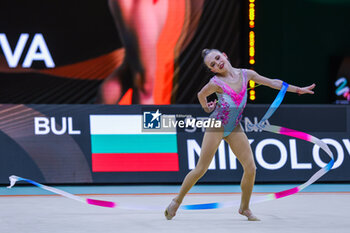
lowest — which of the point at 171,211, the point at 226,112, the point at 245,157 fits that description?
the point at 171,211

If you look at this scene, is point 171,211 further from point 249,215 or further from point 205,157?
point 249,215

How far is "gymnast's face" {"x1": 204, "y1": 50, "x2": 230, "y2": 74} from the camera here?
6.67 m

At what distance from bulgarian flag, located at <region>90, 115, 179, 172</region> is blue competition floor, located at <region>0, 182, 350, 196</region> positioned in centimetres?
37

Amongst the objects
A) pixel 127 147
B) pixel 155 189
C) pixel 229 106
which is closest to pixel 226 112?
pixel 229 106

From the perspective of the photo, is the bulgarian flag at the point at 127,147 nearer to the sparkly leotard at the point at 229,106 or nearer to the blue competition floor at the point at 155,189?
the blue competition floor at the point at 155,189

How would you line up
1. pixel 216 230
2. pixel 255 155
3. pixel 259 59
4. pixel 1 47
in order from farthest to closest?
pixel 259 59 < pixel 1 47 < pixel 255 155 < pixel 216 230

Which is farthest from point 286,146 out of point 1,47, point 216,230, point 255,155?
point 1,47

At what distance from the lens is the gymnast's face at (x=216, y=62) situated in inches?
263

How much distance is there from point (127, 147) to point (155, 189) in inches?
38.6

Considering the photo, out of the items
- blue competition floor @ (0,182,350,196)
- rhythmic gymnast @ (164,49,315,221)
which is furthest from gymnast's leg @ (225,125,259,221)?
blue competition floor @ (0,182,350,196)

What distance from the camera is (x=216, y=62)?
668cm

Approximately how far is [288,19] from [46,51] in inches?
210

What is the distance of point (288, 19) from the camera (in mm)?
14328

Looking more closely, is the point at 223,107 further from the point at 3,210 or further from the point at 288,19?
the point at 288,19
